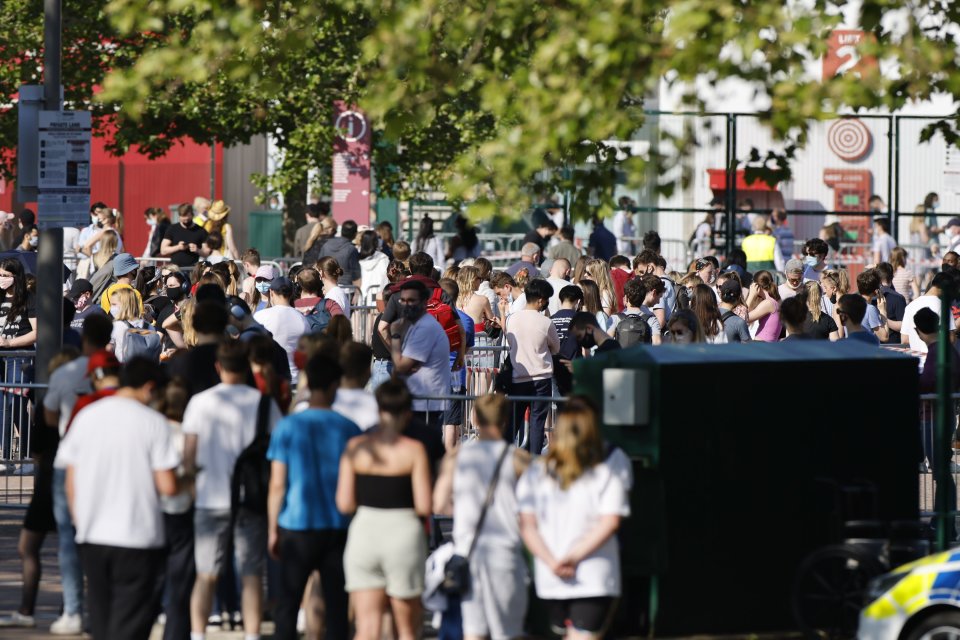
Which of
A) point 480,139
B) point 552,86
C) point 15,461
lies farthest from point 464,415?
point 480,139

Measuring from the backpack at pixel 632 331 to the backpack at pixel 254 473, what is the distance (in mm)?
5465

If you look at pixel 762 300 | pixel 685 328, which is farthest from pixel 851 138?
pixel 685 328

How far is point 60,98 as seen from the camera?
1206 centimetres

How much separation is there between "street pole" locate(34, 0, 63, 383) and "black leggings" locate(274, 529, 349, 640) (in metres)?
3.84

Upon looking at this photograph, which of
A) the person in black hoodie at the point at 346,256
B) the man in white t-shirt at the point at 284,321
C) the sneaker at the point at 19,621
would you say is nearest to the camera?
the sneaker at the point at 19,621

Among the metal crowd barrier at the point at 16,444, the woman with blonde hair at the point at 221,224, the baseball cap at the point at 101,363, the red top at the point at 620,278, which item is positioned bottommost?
the metal crowd barrier at the point at 16,444

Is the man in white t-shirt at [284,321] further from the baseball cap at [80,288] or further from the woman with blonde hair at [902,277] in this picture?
the woman with blonde hair at [902,277]

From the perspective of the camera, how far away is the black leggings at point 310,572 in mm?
8664

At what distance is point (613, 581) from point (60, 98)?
585 centimetres

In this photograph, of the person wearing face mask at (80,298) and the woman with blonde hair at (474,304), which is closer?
the person wearing face mask at (80,298)

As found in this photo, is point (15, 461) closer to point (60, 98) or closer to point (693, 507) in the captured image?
point (60, 98)

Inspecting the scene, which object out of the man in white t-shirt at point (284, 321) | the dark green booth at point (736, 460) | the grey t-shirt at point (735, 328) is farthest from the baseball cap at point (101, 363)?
the grey t-shirt at point (735, 328)

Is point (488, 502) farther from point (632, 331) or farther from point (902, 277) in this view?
point (902, 277)

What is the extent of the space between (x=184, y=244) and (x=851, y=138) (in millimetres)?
13707
